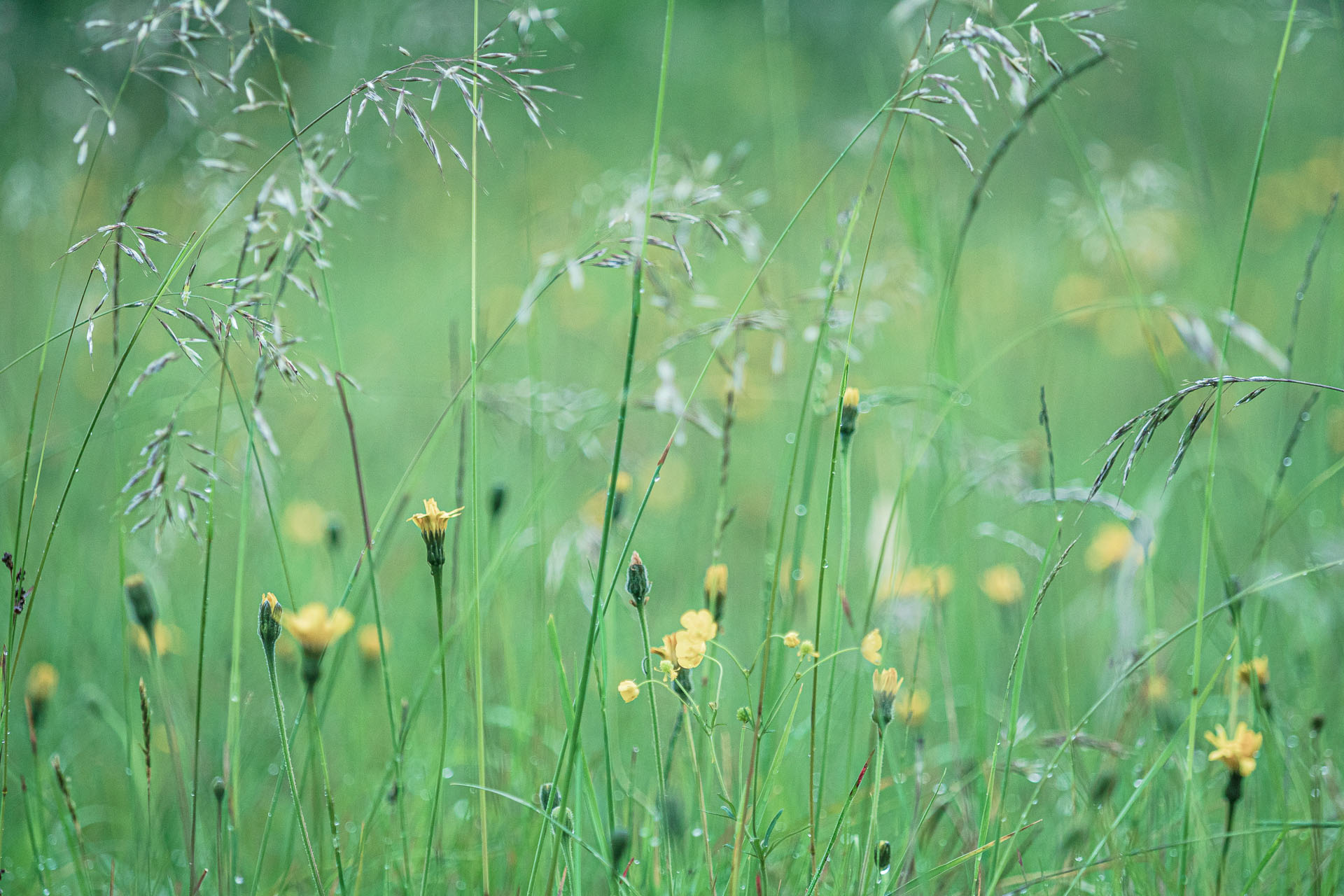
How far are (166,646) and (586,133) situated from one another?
5082 millimetres

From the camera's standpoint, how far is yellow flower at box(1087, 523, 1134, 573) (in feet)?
5.97

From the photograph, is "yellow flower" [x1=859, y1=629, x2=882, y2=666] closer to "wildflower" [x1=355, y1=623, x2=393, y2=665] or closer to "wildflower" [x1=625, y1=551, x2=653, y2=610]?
"wildflower" [x1=625, y1=551, x2=653, y2=610]

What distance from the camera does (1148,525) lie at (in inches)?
46.9

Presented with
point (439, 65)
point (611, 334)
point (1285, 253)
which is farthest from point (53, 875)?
point (1285, 253)

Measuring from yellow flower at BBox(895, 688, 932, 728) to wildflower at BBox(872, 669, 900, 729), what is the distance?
461 mm

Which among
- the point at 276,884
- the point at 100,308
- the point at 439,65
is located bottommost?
the point at 276,884

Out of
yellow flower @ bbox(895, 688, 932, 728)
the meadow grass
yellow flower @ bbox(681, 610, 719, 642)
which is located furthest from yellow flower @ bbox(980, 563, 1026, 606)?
yellow flower @ bbox(681, 610, 719, 642)

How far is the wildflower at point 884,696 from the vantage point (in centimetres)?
90

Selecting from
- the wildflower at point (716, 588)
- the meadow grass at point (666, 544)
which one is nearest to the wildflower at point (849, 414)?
the meadow grass at point (666, 544)

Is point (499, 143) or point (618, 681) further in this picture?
point (499, 143)

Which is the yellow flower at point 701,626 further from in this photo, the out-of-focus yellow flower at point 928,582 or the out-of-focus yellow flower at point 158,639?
the out-of-focus yellow flower at point 158,639

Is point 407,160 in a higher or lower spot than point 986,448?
higher

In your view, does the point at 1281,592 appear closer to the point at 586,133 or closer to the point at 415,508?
the point at 415,508

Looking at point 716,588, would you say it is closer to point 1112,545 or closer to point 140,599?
Result: point 140,599
